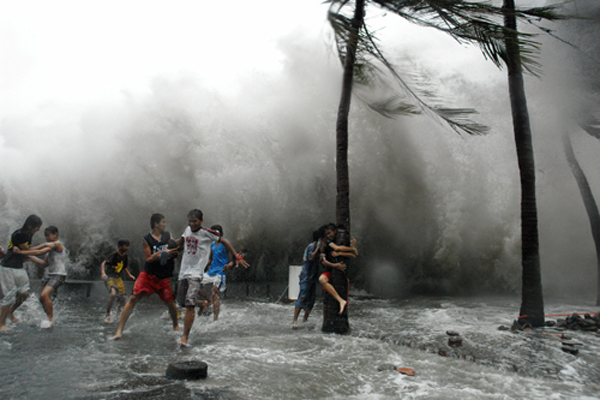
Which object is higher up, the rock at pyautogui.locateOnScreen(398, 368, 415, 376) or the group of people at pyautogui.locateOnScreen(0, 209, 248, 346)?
the group of people at pyautogui.locateOnScreen(0, 209, 248, 346)

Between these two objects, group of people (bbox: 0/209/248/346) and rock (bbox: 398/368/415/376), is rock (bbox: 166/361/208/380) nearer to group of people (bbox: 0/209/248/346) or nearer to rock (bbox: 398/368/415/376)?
group of people (bbox: 0/209/248/346)

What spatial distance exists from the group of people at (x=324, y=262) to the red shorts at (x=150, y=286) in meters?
2.20

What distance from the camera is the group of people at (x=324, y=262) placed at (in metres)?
5.84

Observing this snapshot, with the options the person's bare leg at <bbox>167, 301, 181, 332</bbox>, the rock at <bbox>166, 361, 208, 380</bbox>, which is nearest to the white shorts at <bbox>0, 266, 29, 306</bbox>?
the person's bare leg at <bbox>167, 301, 181, 332</bbox>

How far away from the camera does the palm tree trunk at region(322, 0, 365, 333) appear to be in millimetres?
5848

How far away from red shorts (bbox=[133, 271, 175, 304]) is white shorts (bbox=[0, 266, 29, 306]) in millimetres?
1769

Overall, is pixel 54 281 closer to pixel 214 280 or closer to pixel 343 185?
pixel 214 280

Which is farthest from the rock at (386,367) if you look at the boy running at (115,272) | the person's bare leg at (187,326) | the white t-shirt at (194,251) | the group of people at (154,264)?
the boy running at (115,272)

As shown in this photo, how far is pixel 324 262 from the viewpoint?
19.7 ft

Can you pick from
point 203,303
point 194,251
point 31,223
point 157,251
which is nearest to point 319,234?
point 203,303

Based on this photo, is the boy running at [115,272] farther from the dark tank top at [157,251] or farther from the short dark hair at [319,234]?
the short dark hair at [319,234]

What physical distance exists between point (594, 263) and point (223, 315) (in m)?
17.3

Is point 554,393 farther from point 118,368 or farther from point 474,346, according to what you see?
point 118,368

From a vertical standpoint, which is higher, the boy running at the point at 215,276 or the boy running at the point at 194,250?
the boy running at the point at 194,250
